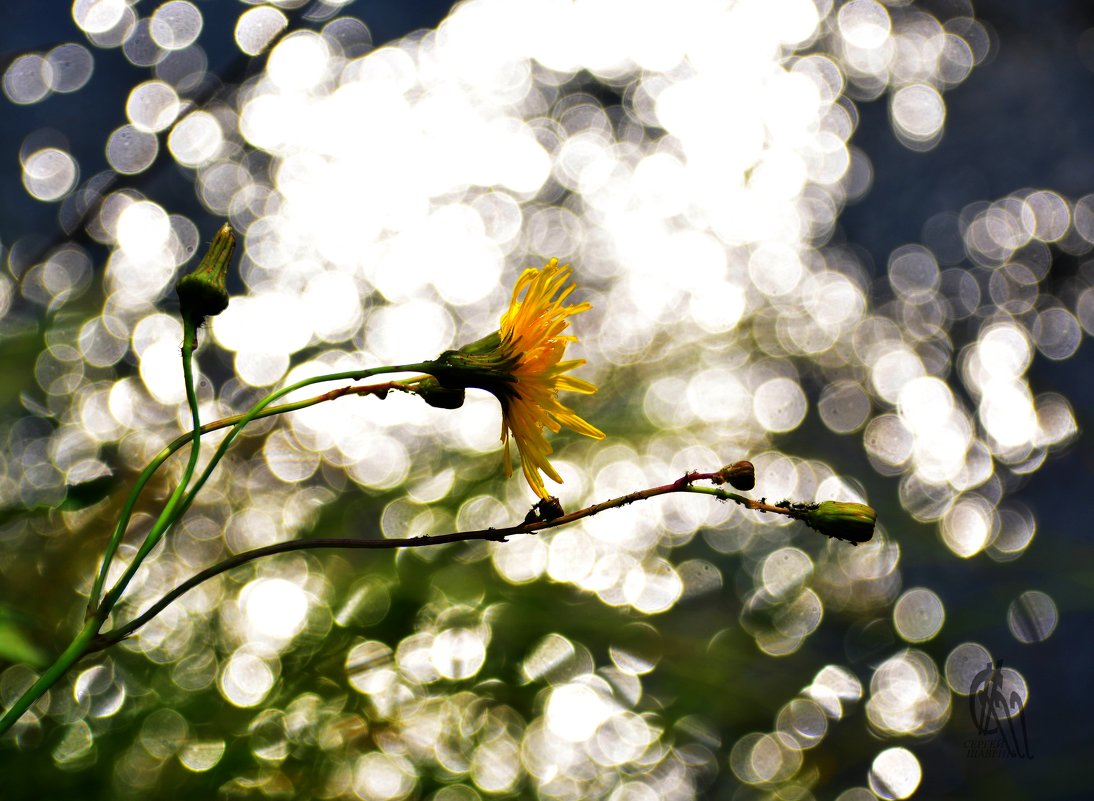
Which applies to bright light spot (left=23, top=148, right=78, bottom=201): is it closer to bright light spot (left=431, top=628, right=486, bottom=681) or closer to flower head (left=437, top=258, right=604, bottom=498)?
bright light spot (left=431, top=628, right=486, bottom=681)

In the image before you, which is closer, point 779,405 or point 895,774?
point 895,774

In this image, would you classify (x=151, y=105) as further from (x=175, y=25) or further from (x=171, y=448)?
(x=171, y=448)


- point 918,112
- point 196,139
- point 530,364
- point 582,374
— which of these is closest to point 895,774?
point 582,374

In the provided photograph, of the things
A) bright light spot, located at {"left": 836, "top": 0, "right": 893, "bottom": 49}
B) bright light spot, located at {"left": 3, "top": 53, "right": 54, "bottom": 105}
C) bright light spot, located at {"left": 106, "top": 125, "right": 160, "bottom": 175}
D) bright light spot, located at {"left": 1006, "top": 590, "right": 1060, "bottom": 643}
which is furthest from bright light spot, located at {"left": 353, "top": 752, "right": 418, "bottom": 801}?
bright light spot, located at {"left": 836, "top": 0, "right": 893, "bottom": 49}

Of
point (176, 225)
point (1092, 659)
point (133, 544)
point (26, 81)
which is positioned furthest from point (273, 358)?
point (1092, 659)

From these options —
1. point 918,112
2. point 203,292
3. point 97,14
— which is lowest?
point 918,112
